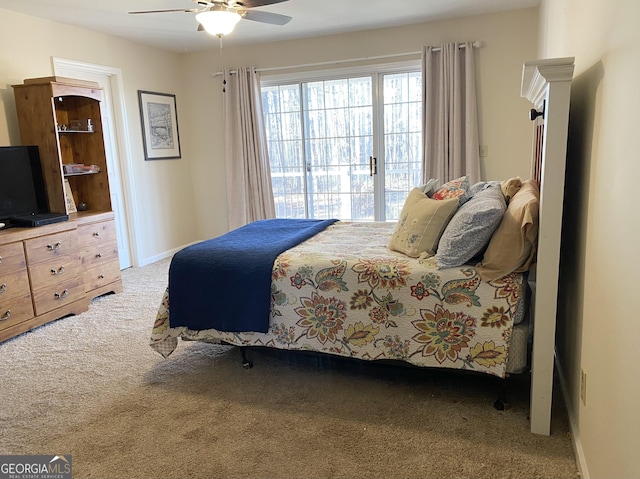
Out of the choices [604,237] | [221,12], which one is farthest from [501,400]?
[221,12]

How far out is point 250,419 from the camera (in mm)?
2215

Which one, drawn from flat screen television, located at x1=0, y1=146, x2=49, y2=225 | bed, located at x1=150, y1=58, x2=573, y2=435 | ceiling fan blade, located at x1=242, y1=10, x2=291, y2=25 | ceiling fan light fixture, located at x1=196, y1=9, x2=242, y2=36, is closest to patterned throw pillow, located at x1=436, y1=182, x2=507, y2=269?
bed, located at x1=150, y1=58, x2=573, y2=435

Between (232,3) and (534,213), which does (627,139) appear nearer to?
(534,213)

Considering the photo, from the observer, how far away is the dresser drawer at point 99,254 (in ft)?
12.9

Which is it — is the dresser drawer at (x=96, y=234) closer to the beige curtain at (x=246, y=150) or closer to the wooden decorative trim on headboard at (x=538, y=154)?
the beige curtain at (x=246, y=150)

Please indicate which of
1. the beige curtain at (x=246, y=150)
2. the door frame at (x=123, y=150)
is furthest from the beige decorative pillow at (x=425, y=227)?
the door frame at (x=123, y=150)

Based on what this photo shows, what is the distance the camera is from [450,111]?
473 centimetres

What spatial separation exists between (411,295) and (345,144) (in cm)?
341

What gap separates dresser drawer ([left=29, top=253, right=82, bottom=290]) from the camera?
3409 millimetres

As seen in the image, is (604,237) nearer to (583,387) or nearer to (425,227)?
(583,387)

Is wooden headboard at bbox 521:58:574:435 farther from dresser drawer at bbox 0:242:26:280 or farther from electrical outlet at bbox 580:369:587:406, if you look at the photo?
dresser drawer at bbox 0:242:26:280

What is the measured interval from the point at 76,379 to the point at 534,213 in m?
2.59

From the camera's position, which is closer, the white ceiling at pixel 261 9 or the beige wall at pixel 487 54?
the white ceiling at pixel 261 9

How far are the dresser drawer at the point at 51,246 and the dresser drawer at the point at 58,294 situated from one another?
22cm
